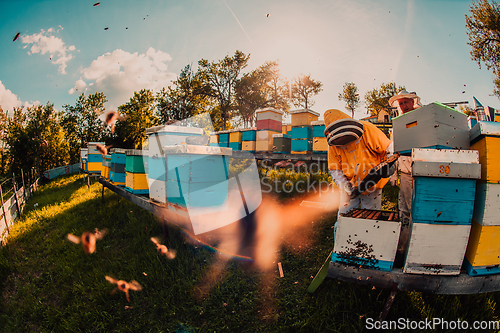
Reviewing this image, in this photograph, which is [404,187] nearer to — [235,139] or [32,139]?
[235,139]

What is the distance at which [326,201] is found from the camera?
14.7 feet

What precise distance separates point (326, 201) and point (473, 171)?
123 inches

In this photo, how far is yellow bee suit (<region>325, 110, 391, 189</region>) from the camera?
7.93 ft

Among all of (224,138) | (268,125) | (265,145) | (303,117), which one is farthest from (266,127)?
(224,138)

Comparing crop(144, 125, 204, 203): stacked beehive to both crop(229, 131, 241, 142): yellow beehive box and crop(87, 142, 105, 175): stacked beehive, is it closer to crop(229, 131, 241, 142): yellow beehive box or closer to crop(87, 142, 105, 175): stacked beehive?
crop(229, 131, 241, 142): yellow beehive box

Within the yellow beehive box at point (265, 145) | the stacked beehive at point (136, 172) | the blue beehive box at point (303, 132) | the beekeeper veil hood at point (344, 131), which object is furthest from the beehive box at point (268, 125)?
the beekeeper veil hood at point (344, 131)

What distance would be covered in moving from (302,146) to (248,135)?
2437 millimetres

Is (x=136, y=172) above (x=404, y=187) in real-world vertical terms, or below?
above

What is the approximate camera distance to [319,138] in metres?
6.44

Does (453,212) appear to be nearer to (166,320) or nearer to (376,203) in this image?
(376,203)

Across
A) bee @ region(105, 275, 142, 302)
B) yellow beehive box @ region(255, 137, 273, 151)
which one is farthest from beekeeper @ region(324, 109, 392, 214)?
yellow beehive box @ region(255, 137, 273, 151)

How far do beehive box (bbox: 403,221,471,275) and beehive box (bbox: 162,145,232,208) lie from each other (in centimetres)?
217

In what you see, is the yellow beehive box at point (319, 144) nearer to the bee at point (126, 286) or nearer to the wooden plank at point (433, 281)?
the wooden plank at point (433, 281)

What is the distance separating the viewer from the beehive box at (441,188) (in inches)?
57.6
